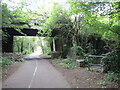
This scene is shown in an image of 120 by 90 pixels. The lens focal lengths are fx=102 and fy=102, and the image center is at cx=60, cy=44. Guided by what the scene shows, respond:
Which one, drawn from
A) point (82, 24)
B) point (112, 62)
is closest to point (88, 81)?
point (112, 62)

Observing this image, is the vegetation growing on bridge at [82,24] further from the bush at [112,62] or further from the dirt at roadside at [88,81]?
the dirt at roadside at [88,81]

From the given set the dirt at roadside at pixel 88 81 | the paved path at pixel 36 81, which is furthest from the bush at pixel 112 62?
the paved path at pixel 36 81

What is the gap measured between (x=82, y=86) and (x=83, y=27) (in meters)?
7.49

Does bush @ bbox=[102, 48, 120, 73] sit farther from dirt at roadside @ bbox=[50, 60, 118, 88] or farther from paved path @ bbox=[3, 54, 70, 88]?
paved path @ bbox=[3, 54, 70, 88]

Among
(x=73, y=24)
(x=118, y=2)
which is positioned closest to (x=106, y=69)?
(x=118, y=2)

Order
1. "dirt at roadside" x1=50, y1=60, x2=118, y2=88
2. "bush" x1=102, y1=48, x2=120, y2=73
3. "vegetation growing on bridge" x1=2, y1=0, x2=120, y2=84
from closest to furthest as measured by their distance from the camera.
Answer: "dirt at roadside" x1=50, y1=60, x2=118, y2=88 < "vegetation growing on bridge" x1=2, y1=0, x2=120, y2=84 < "bush" x1=102, y1=48, x2=120, y2=73

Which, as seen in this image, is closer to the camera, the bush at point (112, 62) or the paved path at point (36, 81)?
the paved path at point (36, 81)

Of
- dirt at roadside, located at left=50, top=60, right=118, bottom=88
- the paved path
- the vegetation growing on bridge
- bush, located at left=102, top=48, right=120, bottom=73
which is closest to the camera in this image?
dirt at roadside, located at left=50, top=60, right=118, bottom=88

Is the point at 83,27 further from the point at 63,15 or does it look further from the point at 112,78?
the point at 112,78

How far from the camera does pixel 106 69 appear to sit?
6.16m

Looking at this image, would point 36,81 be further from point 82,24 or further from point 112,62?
point 82,24

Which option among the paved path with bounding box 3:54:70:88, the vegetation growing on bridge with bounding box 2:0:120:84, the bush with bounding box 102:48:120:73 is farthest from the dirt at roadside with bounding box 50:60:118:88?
the vegetation growing on bridge with bounding box 2:0:120:84

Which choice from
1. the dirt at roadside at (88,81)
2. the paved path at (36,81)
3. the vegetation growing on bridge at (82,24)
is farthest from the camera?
the vegetation growing on bridge at (82,24)

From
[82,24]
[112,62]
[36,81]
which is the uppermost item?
[82,24]
